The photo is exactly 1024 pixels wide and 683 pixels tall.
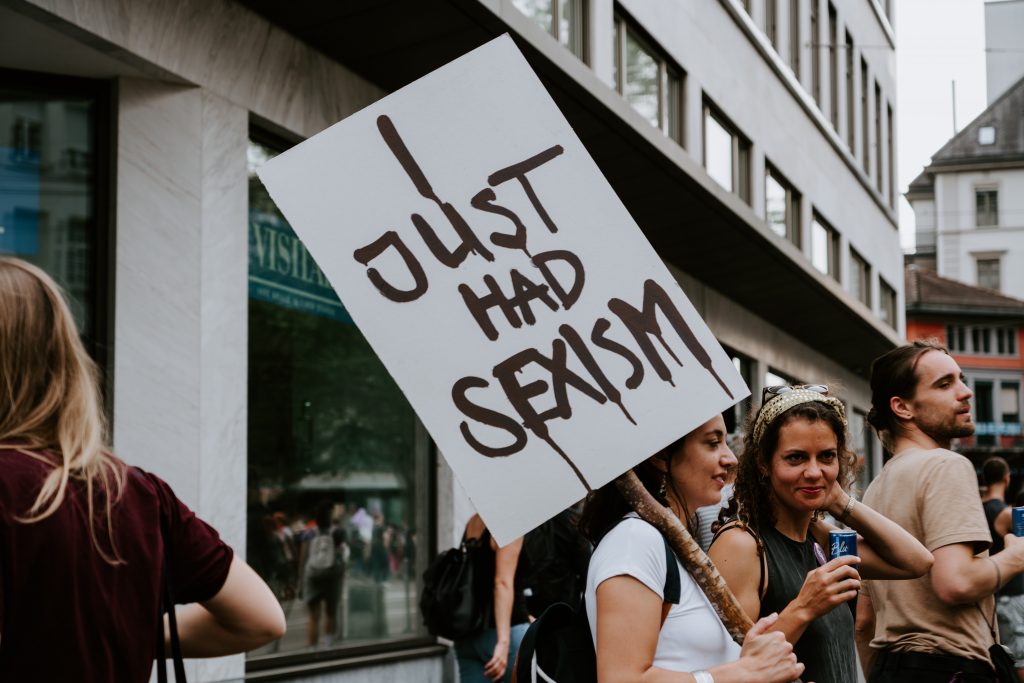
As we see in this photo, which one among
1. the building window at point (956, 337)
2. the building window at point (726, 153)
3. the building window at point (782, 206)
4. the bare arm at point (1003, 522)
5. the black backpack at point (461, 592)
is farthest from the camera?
the building window at point (956, 337)

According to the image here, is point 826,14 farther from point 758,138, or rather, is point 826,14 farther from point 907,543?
point 907,543

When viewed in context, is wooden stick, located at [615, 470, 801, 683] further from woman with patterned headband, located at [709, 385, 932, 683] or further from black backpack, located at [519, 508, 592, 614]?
black backpack, located at [519, 508, 592, 614]

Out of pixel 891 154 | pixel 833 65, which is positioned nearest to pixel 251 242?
pixel 833 65

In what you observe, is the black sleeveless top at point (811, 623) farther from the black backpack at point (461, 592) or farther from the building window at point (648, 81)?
the building window at point (648, 81)

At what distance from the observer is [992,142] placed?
79.8 m

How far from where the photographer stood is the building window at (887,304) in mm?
28672

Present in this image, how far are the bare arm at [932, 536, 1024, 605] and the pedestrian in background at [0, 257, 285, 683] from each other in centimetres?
235

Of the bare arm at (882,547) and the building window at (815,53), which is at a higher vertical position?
the building window at (815,53)

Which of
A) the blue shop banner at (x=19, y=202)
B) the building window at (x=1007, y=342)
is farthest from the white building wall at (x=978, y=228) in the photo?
the blue shop banner at (x=19, y=202)

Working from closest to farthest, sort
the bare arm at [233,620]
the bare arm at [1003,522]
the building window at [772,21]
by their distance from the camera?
the bare arm at [233,620], the bare arm at [1003,522], the building window at [772,21]

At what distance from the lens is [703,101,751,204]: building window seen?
55.8 ft

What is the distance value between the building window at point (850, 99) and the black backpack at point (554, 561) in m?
20.3

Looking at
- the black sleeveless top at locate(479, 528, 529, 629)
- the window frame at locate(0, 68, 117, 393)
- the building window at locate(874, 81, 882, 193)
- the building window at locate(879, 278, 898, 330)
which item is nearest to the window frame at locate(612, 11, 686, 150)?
the window frame at locate(0, 68, 117, 393)

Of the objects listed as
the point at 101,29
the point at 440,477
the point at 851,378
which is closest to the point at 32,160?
the point at 101,29
